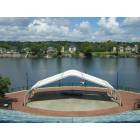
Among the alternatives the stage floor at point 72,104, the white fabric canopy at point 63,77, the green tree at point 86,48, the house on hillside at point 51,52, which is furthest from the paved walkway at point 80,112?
the green tree at point 86,48

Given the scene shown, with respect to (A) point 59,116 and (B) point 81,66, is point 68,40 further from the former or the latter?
(A) point 59,116

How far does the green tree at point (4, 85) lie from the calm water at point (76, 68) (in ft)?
1.02

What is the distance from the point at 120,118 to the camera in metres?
19.4

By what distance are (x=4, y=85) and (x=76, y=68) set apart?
3.89 meters

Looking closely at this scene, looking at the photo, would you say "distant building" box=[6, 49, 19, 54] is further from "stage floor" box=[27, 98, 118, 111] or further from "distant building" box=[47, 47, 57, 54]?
"stage floor" box=[27, 98, 118, 111]

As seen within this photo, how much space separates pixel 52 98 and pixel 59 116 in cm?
259

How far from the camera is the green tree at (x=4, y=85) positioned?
2072 centimetres

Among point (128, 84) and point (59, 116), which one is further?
point (128, 84)

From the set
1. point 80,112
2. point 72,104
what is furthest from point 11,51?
point 80,112

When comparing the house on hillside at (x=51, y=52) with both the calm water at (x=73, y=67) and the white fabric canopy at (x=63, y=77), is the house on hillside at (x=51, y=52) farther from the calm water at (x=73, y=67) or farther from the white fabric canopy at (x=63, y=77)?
the white fabric canopy at (x=63, y=77)

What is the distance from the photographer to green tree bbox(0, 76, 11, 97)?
68.0 feet

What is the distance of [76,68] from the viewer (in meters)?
21.3
